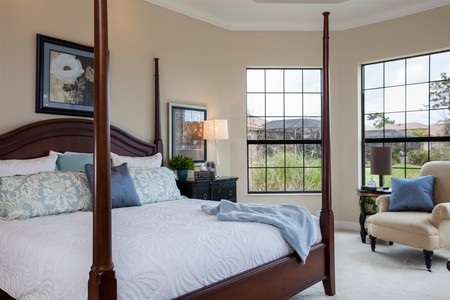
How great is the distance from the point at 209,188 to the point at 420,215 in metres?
2.24

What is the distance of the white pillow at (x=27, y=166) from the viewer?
282 centimetres

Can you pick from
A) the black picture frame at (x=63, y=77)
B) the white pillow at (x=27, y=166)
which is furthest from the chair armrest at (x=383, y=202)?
the white pillow at (x=27, y=166)

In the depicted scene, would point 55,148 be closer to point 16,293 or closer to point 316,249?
point 16,293

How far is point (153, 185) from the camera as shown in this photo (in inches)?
133

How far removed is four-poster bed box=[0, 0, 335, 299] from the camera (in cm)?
149

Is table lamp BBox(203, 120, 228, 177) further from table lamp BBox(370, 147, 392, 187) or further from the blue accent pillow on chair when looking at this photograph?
table lamp BBox(370, 147, 392, 187)

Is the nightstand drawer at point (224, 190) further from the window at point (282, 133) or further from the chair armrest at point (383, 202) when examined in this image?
the chair armrest at point (383, 202)

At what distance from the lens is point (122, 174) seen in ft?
10.1

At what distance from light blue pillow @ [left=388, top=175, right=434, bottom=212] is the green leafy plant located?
90.7 inches

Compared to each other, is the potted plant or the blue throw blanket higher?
the potted plant

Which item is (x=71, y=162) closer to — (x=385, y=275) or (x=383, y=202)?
(x=385, y=275)

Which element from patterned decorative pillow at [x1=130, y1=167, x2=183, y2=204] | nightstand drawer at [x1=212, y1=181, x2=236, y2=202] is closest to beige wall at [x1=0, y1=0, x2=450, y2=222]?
nightstand drawer at [x1=212, y1=181, x2=236, y2=202]

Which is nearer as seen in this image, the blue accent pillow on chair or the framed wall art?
the blue accent pillow on chair

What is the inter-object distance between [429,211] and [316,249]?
6.34ft
